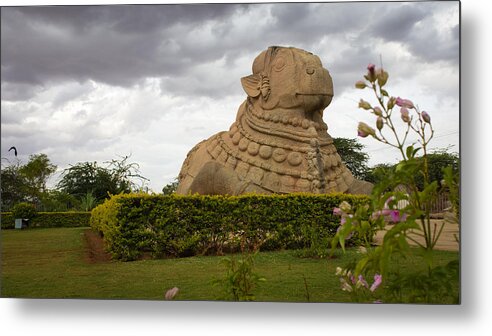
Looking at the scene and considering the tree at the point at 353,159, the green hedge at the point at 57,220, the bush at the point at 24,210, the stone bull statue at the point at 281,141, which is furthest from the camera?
the tree at the point at 353,159

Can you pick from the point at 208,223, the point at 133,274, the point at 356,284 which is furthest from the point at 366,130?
the point at 208,223

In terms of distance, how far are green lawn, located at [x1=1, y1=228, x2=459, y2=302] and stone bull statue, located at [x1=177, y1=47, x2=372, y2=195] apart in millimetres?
1436

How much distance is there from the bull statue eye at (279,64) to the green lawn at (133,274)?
267 cm

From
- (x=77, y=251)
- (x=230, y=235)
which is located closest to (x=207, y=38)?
(x=230, y=235)

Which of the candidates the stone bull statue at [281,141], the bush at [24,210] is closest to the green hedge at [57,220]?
the bush at [24,210]

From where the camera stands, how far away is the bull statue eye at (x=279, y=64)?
7328 millimetres

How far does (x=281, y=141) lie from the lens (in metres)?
7.49

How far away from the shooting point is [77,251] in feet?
19.7

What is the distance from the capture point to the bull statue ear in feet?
24.6

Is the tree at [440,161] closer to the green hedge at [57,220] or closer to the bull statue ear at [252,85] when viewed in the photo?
the bull statue ear at [252,85]

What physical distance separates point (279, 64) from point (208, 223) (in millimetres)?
2450

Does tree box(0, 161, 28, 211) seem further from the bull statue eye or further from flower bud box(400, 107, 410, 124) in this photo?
flower bud box(400, 107, 410, 124)

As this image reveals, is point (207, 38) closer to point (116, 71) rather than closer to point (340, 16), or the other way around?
point (116, 71)

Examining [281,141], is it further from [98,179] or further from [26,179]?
[26,179]
